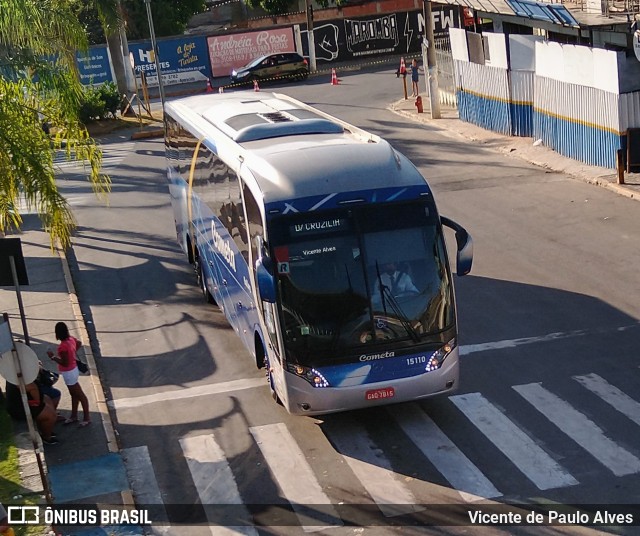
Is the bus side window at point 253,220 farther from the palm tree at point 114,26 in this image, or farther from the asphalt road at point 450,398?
the palm tree at point 114,26

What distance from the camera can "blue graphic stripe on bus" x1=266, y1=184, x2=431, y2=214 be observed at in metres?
12.5

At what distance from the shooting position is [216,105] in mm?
18312

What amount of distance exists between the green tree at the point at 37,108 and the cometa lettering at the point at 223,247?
212 centimetres

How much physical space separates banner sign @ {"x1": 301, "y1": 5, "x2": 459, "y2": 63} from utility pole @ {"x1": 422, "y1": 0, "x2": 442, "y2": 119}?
19.0m

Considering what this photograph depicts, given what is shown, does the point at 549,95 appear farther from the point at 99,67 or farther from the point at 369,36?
the point at 99,67

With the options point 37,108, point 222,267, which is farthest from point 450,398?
point 37,108

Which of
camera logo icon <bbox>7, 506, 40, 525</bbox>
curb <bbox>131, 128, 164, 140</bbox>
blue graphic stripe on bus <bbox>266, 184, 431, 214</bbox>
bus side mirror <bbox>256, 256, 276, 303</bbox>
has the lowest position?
curb <bbox>131, 128, 164, 140</bbox>

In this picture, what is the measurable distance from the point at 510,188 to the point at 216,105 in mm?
10242

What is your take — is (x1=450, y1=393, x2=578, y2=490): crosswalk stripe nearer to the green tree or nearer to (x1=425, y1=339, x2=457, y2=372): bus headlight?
(x1=425, y1=339, x2=457, y2=372): bus headlight

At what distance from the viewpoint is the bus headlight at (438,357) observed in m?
12.4

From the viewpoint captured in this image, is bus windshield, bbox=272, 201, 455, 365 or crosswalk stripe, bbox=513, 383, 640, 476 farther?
bus windshield, bbox=272, 201, 455, 365

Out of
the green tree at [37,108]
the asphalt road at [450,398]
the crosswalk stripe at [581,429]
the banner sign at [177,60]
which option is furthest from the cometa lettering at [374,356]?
the banner sign at [177,60]

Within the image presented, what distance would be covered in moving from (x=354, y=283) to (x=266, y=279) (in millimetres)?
1064

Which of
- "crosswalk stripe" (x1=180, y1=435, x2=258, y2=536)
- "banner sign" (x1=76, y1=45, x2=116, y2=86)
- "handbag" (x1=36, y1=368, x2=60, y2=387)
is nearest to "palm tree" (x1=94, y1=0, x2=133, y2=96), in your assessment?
"banner sign" (x1=76, y1=45, x2=116, y2=86)
